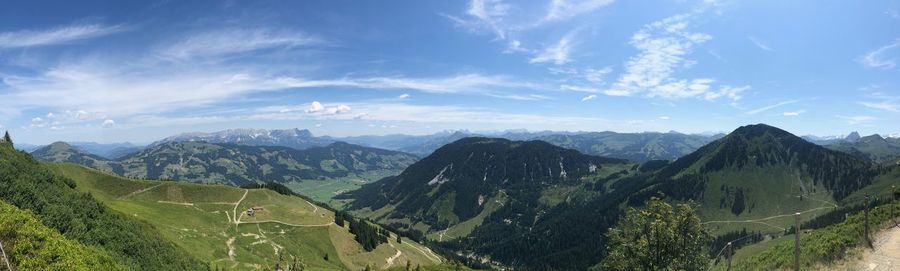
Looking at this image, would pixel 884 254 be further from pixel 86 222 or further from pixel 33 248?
pixel 86 222

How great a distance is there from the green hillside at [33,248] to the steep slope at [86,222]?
26.4 meters

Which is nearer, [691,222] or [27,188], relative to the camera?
[691,222]

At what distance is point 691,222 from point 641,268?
7645mm

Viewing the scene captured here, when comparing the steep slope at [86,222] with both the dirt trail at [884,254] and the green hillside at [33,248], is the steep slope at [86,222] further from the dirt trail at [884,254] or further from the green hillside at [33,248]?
the dirt trail at [884,254]

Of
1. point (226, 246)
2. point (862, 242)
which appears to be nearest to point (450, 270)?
point (226, 246)

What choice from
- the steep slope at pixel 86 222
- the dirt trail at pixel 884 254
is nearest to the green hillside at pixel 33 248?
the steep slope at pixel 86 222

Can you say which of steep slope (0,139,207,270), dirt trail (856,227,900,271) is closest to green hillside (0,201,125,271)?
steep slope (0,139,207,270)

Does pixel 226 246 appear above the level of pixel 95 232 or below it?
below

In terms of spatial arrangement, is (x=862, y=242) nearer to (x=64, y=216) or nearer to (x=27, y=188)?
(x=64, y=216)

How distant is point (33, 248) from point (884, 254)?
313 ft

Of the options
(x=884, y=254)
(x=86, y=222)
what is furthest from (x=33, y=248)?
(x=884, y=254)

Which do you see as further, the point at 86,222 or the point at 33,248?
the point at 86,222

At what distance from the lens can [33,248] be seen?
56.4m

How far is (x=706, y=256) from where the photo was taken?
5097 cm
